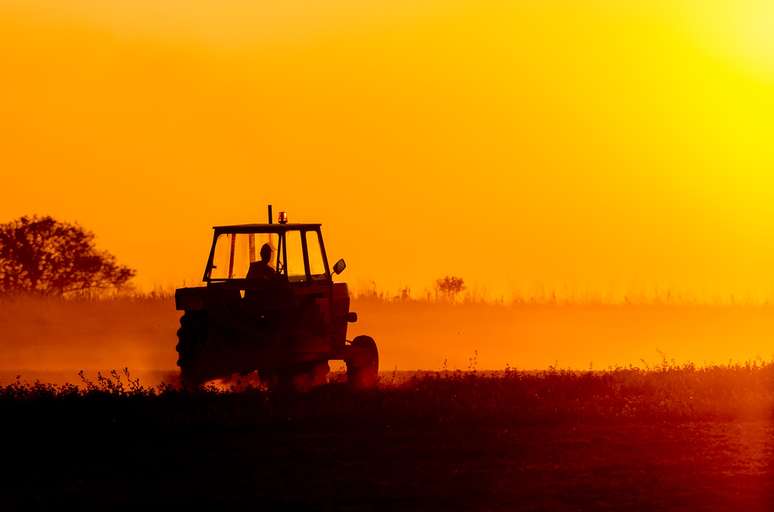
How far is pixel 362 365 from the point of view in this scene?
23.7 m

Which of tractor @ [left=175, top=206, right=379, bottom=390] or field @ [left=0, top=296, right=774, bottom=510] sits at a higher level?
tractor @ [left=175, top=206, right=379, bottom=390]

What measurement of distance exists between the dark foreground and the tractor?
35.6 inches

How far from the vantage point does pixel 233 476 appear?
16312 mm

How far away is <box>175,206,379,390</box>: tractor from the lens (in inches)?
868

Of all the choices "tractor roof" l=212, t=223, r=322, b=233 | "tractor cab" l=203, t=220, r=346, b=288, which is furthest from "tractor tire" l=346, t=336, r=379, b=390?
"tractor roof" l=212, t=223, r=322, b=233

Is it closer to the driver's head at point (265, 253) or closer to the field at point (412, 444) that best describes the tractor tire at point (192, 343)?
the field at point (412, 444)

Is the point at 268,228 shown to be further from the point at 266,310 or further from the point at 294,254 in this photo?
the point at 266,310

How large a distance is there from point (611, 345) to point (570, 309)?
475 centimetres

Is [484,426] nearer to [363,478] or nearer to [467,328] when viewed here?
[363,478]

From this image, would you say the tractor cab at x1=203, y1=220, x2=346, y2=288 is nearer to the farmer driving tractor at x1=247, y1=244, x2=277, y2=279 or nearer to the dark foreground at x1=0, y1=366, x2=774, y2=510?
the farmer driving tractor at x1=247, y1=244, x2=277, y2=279

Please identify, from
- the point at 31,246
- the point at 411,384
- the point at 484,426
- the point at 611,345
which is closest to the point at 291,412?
the point at 484,426

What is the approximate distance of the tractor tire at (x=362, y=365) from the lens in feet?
77.6

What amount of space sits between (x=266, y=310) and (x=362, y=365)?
2281mm

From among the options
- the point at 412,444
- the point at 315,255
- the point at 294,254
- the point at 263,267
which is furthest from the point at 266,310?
the point at 412,444
